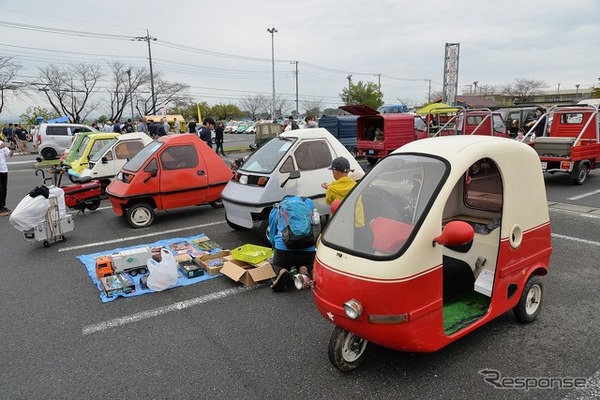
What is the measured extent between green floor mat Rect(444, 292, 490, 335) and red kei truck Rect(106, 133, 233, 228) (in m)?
5.76

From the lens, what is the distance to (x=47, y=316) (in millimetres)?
4199

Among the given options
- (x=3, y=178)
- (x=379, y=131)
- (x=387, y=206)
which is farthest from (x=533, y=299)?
(x=379, y=131)

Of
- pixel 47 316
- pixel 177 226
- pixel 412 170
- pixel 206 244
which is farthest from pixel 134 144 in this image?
pixel 412 170

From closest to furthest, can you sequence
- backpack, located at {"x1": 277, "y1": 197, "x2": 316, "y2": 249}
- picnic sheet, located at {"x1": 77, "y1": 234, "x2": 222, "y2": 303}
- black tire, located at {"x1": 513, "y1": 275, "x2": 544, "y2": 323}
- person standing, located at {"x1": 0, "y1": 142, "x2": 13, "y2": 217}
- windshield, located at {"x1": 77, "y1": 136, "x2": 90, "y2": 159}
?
1. black tire, located at {"x1": 513, "y1": 275, "x2": 544, "y2": 323}
2. backpack, located at {"x1": 277, "y1": 197, "x2": 316, "y2": 249}
3. picnic sheet, located at {"x1": 77, "y1": 234, "x2": 222, "y2": 303}
4. person standing, located at {"x1": 0, "y1": 142, "x2": 13, "y2": 217}
5. windshield, located at {"x1": 77, "y1": 136, "x2": 90, "y2": 159}

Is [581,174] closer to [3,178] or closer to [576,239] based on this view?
[576,239]

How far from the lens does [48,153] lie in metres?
19.2

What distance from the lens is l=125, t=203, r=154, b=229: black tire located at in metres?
7.54

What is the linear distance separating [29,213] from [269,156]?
12.8 ft

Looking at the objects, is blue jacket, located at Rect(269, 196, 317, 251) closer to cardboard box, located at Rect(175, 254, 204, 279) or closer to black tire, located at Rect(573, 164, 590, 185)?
cardboard box, located at Rect(175, 254, 204, 279)

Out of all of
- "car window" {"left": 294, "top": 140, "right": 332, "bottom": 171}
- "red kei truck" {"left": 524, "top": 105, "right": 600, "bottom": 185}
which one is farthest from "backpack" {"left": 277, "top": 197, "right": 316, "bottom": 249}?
"red kei truck" {"left": 524, "top": 105, "right": 600, "bottom": 185}

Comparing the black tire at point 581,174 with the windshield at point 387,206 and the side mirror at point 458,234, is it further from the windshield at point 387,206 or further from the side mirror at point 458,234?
the side mirror at point 458,234

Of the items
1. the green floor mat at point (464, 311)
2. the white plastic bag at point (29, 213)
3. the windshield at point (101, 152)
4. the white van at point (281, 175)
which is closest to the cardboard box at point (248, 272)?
the white van at point (281, 175)

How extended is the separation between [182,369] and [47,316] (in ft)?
6.55

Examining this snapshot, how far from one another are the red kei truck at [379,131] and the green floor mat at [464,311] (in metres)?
10.7
